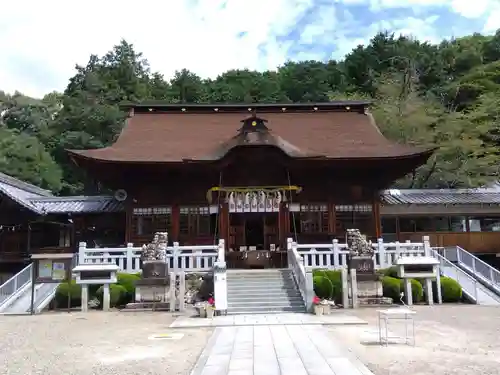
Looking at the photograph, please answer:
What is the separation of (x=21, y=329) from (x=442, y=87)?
37.0 metres

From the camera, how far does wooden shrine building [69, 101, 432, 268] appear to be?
17.8 m

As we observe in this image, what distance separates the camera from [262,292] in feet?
44.7

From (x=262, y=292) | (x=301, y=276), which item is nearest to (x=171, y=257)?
(x=262, y=292)

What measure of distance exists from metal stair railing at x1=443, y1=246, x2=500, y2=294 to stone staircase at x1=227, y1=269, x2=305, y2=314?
281 inches

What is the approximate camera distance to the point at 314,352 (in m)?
7.03

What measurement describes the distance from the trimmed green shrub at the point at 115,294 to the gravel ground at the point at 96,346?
5.94 feet

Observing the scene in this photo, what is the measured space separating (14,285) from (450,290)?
14.6 m

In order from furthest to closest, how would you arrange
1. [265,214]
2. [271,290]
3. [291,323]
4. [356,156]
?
[265,214], [356,156], [271,290], [291,323]

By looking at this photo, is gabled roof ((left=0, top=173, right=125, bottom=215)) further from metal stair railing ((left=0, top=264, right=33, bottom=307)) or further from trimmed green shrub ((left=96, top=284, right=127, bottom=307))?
trimmed green shrub ((left=96, top=284, right=127, bottom=307))

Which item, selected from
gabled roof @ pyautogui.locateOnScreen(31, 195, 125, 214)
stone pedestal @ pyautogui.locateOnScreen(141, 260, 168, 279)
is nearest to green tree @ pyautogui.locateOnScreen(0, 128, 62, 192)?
gabled roof @ pyautogui.locateOnScreen(31, 195, 125, 214)

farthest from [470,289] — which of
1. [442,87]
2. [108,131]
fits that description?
[108,131]

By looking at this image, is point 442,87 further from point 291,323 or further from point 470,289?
point 291,323

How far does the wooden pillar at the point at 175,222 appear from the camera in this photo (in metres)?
18.2

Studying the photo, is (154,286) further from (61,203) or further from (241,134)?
(61,203)
